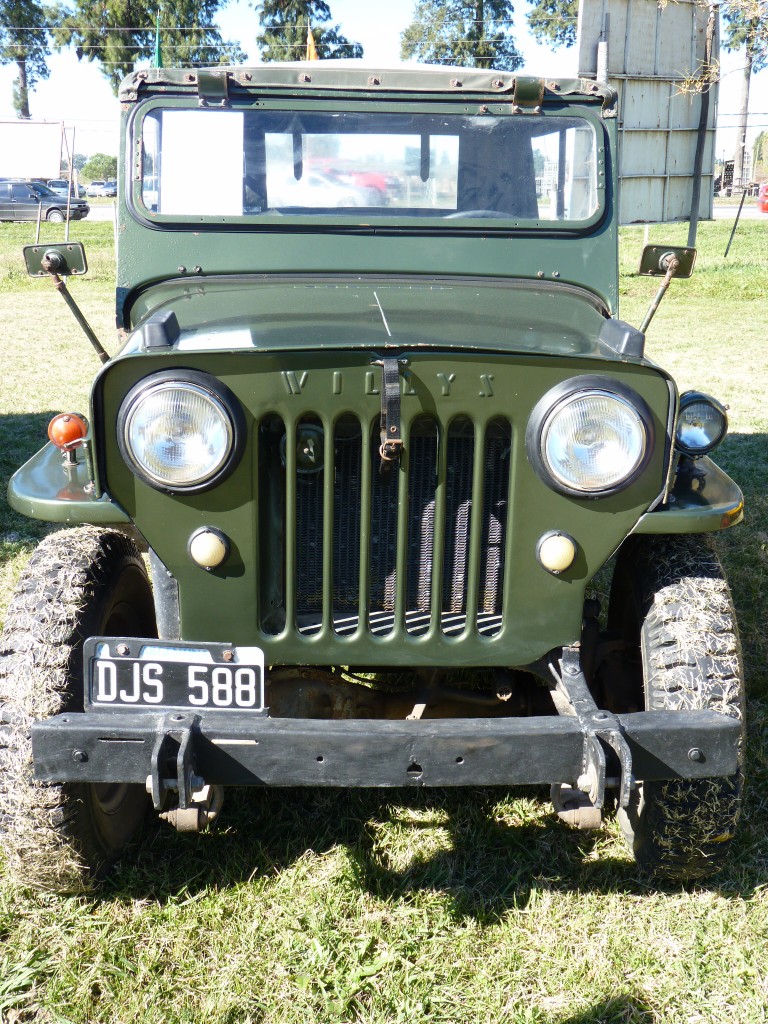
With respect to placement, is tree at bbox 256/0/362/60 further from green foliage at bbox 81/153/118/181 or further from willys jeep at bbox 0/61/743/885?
willys jeep at bbox 0/61/743/885

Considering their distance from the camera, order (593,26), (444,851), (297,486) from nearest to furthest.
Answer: (297,486) → (444,851) → (593,26)

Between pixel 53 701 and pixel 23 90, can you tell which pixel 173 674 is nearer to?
pixel 53 701

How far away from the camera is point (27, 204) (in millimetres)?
26141

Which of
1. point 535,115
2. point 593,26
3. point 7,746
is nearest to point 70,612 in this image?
point 7,746

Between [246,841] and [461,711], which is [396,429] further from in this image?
[246,841]

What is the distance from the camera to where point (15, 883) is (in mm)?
2602

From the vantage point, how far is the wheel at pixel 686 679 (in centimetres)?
239

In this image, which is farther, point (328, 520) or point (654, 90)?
point (654, 90)

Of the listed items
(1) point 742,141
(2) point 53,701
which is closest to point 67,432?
(2) point 53,701

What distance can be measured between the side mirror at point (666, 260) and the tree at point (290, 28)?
38.3 metres

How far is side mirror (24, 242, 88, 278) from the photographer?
2914mm

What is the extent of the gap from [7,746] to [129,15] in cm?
4090

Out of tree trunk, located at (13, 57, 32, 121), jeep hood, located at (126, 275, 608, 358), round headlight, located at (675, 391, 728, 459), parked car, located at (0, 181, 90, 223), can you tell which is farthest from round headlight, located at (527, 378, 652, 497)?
tree trunk, located at (13, 57, 32, 121)

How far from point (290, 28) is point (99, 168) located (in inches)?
774
